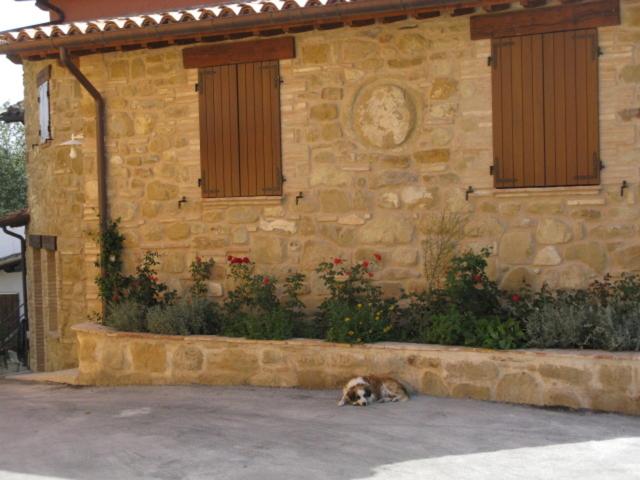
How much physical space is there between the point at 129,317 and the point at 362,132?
289cm

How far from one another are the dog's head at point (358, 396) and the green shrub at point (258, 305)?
104cm

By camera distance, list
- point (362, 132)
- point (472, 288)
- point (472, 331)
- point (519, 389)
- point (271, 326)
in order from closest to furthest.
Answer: point (519, 389), point (472, 331), point (472, 288), point (271, 326), point (362, 132)

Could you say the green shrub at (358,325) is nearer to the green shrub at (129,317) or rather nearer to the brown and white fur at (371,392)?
the brown and white fur at (371,392)

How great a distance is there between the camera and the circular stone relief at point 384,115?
307 inches

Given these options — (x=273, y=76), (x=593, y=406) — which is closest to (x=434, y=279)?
(x=593, y=406)

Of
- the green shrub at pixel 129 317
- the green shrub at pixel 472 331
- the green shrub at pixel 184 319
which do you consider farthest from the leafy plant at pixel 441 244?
the green shrub at pixel 129 317

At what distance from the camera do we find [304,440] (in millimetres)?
5719

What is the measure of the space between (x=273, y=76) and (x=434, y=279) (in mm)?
2514

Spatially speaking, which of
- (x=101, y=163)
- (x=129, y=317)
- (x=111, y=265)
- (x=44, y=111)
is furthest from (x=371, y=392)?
(x=44, y=111)

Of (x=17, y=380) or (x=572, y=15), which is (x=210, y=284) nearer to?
(x=17, y=380)

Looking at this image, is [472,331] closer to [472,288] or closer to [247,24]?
[472,288]

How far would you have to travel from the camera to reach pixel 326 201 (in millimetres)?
8102

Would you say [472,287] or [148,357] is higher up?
[472,287]

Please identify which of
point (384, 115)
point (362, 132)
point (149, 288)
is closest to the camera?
point (384, 115)
